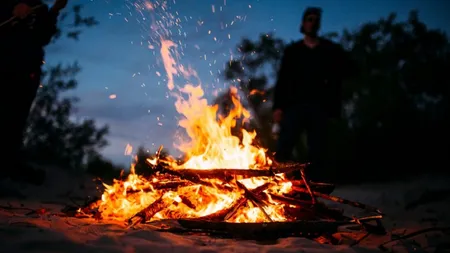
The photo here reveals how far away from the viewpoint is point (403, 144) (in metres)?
10.5

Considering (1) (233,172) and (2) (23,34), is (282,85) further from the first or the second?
(2) (23,34)

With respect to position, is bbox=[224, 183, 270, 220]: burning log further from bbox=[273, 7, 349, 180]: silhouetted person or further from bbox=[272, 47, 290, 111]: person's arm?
bbox=[272, 47, 290, 111]: person's arm

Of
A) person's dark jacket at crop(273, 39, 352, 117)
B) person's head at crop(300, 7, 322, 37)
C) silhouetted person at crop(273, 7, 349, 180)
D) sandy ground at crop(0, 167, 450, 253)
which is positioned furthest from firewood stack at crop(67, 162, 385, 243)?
person's head at crop(300, 7, 322, 37)

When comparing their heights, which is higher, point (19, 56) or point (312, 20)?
point (312, 20)

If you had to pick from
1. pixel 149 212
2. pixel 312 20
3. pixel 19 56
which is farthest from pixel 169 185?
pixel 19 56

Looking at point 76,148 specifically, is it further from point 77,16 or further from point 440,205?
point 440,205

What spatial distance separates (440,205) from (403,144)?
16.6ft

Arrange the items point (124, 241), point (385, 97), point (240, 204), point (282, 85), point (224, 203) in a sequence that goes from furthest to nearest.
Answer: point (385, 97)
point (282, 85)
point (224, 203)
point (240, 204)
point (124, 241)

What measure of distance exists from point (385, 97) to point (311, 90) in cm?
995

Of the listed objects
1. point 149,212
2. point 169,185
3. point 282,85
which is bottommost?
point 149,212

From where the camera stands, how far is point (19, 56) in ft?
17.5

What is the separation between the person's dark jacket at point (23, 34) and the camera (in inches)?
201

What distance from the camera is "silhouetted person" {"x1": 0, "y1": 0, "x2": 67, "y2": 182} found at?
16.5ft

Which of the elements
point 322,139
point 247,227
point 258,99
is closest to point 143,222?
point 247,227
